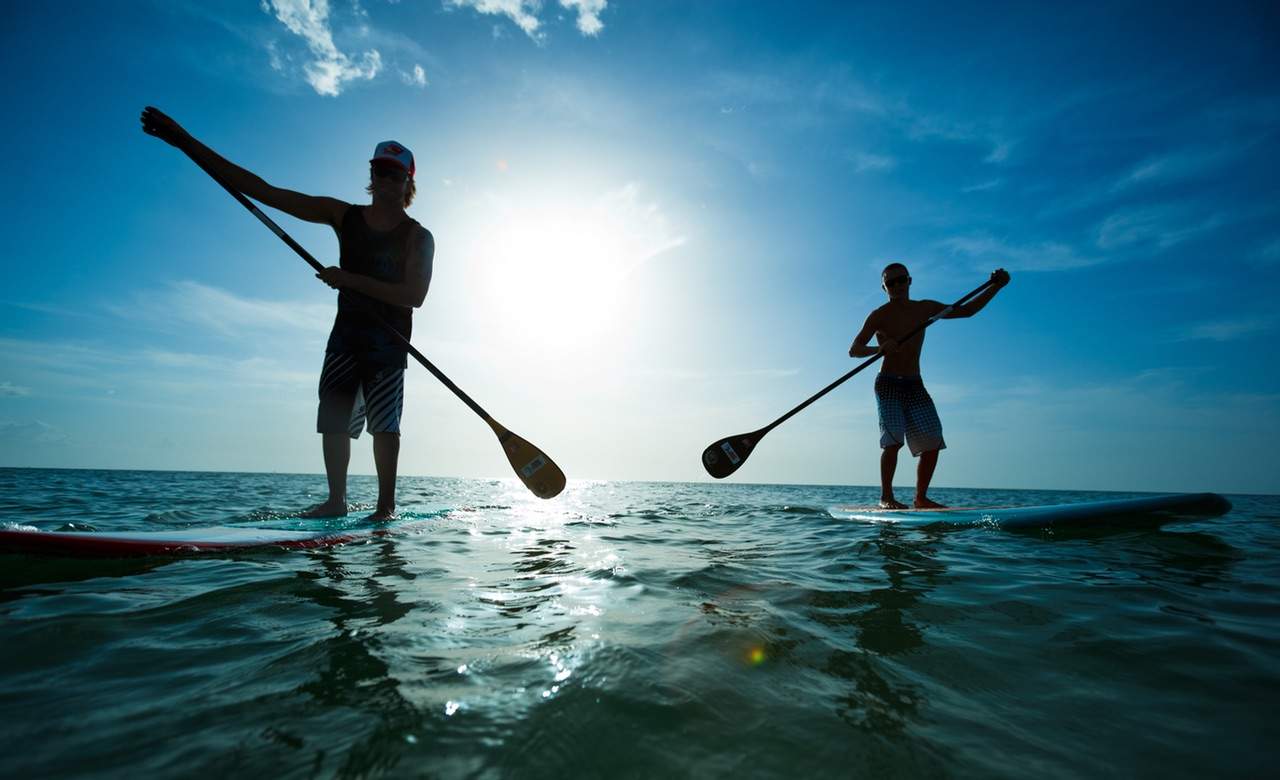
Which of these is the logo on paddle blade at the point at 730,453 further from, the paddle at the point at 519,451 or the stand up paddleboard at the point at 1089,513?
the paddle at the point at 519,451

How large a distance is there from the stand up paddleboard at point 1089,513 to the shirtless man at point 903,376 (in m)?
0.93

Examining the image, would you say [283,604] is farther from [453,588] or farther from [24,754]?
[24,754]

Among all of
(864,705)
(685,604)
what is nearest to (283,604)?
(685,604)

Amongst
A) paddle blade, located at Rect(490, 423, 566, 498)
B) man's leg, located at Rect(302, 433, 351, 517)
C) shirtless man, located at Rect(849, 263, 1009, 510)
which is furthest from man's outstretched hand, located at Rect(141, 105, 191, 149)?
shirtless man, located at Rect(849, 263, 1009, 510)

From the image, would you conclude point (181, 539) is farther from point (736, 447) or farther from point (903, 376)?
point (903, 376)

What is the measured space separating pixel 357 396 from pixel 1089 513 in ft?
20.3

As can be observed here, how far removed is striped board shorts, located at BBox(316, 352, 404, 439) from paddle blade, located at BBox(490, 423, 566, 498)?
846 millimetres

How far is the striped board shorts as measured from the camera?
403 centimetres

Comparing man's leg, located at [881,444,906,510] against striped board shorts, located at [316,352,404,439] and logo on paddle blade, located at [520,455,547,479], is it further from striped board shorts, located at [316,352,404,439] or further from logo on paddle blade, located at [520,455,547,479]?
striped board shorts, located at [316,352,404,439]

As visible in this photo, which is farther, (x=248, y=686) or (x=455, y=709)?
(x=248, y=686)

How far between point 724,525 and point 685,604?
13.8 ft

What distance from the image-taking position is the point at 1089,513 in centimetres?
454

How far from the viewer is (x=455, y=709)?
3.85 feet

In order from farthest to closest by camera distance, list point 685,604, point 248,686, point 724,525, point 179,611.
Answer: point 724,525, point 685,604, point 179,611, point 248,686
